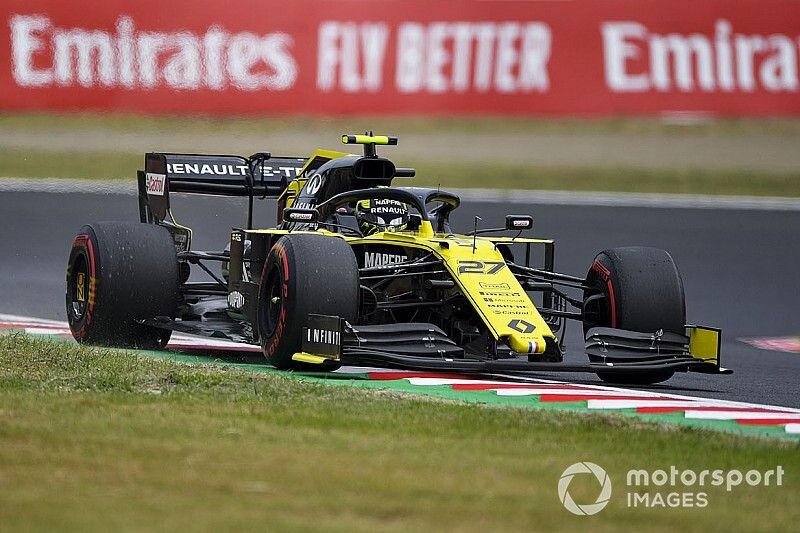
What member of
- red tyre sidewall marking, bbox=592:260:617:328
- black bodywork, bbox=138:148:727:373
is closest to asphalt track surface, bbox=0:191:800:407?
black bodywork, bbox=138:148:727:373

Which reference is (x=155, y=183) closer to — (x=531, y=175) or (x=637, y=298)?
(x=637, y=298)

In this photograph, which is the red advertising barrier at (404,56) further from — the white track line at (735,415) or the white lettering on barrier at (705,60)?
the white track line at (735,415)

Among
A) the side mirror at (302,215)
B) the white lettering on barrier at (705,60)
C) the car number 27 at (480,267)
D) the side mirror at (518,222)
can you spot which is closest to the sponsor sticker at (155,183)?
the side mirror at (302,215)

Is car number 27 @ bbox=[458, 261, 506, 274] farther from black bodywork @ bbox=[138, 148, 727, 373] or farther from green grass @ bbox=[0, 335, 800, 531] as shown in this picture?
green grass @ bbox=[0, 335, 800, 531]

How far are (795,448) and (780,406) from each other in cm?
180

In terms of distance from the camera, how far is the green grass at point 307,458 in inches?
222

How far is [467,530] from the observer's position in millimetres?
5438

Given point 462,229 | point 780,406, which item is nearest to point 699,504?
point 780,406

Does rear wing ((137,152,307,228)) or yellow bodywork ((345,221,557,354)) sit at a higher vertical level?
rear wing ((137,152,307,228))

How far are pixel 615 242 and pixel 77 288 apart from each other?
6.94 metres

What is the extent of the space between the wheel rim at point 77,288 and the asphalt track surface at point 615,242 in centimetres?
189

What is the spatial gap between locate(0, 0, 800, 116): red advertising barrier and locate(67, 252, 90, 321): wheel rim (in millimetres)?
8993

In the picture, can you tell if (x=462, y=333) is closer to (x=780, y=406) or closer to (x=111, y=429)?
(x=780, y=406)

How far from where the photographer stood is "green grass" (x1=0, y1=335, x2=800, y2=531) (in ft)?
18.5
